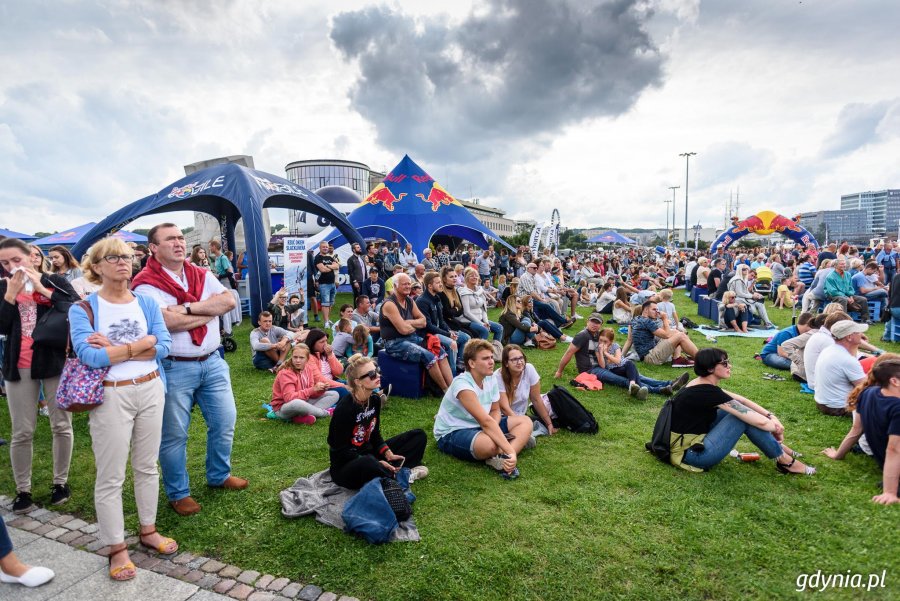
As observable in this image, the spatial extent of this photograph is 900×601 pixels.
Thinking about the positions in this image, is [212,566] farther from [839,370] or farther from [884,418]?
[839,370]

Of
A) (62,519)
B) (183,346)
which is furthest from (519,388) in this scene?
(62,519)

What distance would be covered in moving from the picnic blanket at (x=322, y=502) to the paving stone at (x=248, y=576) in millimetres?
571

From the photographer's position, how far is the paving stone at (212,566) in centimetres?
307

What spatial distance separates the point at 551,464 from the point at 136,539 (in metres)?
3.25

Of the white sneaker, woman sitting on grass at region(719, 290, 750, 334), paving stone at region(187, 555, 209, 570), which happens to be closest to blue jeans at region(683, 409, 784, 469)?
the white sneaker

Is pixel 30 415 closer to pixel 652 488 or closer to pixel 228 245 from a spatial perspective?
pixel 652 488

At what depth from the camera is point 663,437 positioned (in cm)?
445

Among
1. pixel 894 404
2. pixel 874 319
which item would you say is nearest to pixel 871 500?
pixel 894 404

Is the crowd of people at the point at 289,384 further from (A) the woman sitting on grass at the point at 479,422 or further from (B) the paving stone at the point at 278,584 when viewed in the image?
(B) the paving stone at the point at 278,584

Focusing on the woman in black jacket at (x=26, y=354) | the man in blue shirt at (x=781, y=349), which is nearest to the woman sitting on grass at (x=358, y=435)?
the woman in black jacket at (x=26, y=354)

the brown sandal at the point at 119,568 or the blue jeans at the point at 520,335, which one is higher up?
the blue jeans at the point at 520,335

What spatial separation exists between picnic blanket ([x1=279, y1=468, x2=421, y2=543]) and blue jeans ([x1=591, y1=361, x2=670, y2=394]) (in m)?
4.29

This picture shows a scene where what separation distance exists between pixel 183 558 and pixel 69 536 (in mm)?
912

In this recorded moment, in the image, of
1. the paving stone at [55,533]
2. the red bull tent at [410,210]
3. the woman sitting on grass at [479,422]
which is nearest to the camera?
the paving stone at [55,533]
